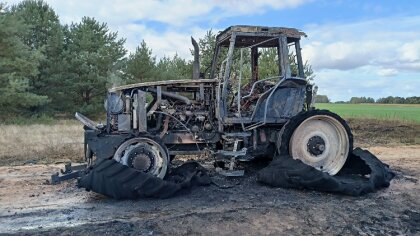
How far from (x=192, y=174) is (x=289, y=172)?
1535 mm

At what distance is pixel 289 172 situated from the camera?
6.61 m

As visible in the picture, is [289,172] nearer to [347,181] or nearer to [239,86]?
[347,181]

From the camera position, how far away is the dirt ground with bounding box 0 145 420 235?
4.96 meters

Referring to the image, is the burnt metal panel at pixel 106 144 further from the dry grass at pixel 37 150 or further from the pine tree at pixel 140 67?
the pine tree at pixel 140 67

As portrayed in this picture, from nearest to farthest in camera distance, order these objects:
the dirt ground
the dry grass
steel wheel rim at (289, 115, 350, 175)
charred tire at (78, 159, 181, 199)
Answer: the dirt ground < charred tire at (78, 159, 181, 199) < steel wheel rim at (289, 115, 350, 175) < the dry grass

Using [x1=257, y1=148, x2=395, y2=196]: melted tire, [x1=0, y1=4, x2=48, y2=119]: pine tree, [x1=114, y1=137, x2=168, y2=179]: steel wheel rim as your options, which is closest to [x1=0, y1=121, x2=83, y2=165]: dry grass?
[x1=114, y1=137, x2=168, y2=179]: steel wheel rim

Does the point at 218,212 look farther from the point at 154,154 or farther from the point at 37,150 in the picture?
the point at 37,150

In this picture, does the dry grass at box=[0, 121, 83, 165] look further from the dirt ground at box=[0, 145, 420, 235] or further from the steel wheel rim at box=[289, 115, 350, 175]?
the steel wheel rim at box=[289, 115, 350, 175]

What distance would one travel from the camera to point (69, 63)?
28.0 metres

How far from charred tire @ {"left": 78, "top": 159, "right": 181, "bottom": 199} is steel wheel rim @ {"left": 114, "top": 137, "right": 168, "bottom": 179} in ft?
1.77

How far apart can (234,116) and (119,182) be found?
233 centimetres

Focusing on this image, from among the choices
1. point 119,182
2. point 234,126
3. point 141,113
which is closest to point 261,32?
point 234,126

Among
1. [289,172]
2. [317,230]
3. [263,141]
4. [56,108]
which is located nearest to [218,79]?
[263,141]

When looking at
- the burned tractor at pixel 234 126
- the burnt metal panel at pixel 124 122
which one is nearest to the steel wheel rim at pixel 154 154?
the burned tractor at pixel 234 126
